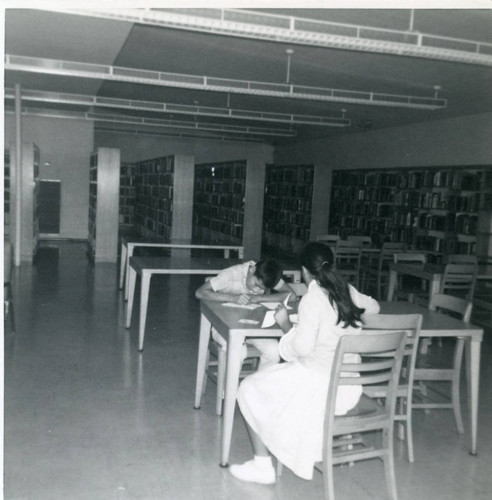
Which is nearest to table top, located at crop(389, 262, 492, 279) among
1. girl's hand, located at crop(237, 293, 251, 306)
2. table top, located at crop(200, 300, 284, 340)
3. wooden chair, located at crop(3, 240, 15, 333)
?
table top, located at crop(200, 300, 284, 340)

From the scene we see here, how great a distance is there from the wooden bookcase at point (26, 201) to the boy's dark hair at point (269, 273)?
7082 millimetres

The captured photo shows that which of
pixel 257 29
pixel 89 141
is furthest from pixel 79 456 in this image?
pixel 89 141

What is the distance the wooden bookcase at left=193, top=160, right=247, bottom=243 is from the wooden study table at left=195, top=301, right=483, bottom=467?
7.26 metres

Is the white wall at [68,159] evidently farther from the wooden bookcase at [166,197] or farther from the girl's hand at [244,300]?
the girl's hand at [244,300]

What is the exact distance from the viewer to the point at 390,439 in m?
2.66

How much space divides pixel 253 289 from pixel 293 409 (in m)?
1.50

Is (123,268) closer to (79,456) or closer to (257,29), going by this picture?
(257,29)

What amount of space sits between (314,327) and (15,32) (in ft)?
17.5

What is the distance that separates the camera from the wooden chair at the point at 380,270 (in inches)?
300

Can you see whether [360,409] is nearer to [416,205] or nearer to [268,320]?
[268,320]

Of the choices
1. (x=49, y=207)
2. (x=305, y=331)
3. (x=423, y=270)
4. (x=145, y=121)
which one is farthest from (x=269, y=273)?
(x=49, y=207)

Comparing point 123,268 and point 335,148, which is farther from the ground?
point 335,148

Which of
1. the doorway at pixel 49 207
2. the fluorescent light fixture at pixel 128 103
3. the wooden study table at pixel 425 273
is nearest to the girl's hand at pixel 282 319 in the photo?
the wooden study table at pixel 425 273

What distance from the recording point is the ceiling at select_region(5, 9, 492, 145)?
536 centimetres
